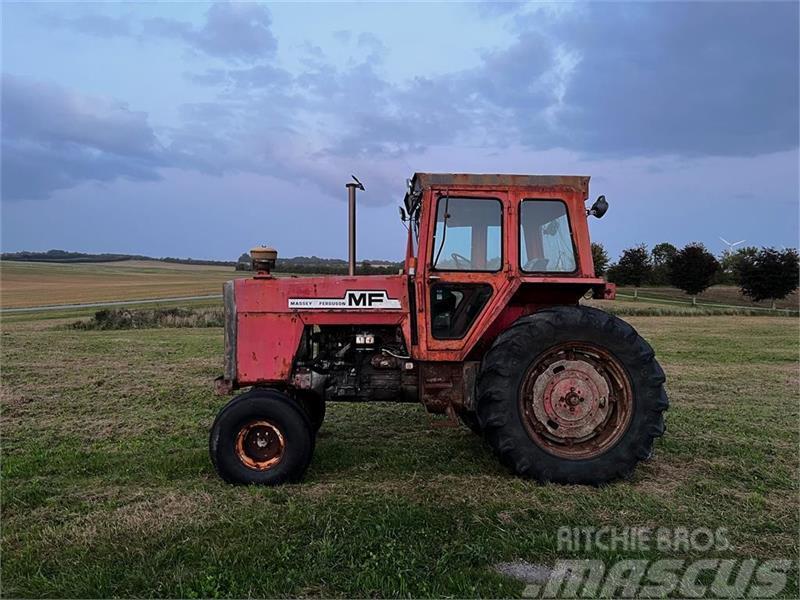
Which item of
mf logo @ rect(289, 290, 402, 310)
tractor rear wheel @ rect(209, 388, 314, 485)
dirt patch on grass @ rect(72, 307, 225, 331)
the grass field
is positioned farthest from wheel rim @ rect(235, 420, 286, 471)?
the grass field

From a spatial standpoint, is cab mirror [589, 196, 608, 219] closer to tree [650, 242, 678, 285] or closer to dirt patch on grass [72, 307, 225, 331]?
dirt patch on grass [72, 307, 225, 331]

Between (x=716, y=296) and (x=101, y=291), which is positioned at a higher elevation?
(x=101, y=291)

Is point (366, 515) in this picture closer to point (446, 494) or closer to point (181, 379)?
point (446, 494)

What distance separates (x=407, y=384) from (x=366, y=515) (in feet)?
4.81

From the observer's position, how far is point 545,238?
5016 millimetres

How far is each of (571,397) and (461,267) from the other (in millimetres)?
1413

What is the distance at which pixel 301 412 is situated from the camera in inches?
186

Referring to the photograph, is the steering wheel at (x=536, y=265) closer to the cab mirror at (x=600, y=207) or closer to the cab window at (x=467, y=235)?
the cab window at (x=467, y=235)

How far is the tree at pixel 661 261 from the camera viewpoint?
55.3 meters

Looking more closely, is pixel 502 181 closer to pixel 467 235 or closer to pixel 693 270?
pixel 467 235

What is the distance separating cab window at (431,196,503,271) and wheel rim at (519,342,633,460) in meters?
0.99

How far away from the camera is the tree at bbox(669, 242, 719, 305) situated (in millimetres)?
44650

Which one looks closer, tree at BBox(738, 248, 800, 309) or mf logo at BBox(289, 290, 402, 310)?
mf logo at BBox(289, 290, 402, 310)

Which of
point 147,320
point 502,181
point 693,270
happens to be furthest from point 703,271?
point 502,181
